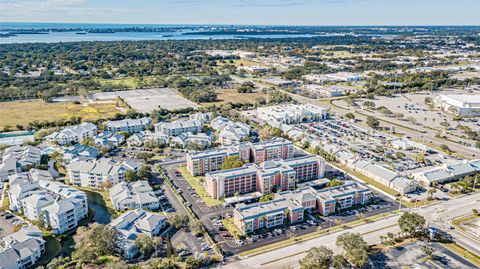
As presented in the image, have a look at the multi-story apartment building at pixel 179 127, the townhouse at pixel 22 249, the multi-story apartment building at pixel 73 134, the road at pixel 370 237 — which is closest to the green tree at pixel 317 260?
the road at pixel 370 237

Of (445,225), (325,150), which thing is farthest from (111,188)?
(445,225)

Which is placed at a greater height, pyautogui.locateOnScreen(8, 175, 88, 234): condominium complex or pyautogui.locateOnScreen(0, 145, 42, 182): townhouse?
pyautogui.locateOnScreen(0, 145, 42, 182): townhouse

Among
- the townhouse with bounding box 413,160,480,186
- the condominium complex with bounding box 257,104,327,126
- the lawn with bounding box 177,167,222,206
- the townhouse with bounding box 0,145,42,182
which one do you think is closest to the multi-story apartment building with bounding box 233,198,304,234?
the lawn with bounding box 177,167,222,206

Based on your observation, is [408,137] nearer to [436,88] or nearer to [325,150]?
[325,150]

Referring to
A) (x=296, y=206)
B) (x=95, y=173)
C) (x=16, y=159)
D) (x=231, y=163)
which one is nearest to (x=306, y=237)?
(x=296, y=206)

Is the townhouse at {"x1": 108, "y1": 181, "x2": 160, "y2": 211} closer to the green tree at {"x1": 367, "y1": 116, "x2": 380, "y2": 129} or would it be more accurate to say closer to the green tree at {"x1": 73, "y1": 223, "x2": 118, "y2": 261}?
the green tree at {"x1": 73, "y1": 223, "x2": 118, "y2": 261}

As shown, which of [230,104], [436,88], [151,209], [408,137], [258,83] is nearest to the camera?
[151,209]
